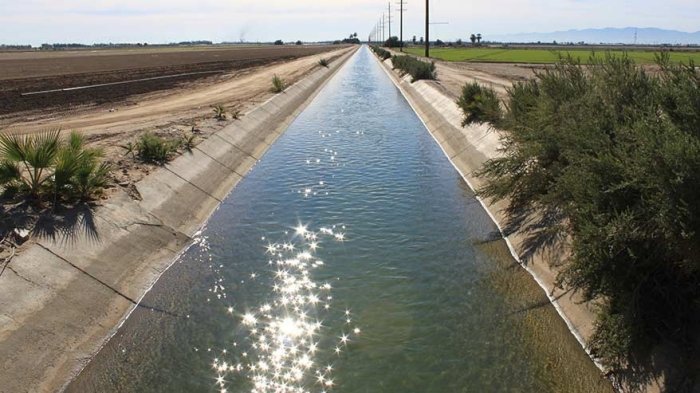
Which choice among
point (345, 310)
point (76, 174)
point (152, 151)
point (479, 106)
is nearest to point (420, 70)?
point (479, 106)

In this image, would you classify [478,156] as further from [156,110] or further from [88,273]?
[156,110]

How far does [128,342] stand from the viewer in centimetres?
873

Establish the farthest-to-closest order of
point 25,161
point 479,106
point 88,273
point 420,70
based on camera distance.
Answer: point 420,70 → point 479,106 → point 25,161 → point 88,273

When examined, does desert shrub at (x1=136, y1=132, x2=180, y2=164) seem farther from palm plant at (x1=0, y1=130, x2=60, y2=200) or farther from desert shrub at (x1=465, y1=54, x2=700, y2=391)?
desert shrub at (x1=465, y1=54, x2=700, y2=391)

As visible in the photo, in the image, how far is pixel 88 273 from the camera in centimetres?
977

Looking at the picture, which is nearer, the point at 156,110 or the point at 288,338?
the point at 288,338

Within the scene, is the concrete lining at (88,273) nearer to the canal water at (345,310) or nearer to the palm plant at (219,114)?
the canal water at (345,310)

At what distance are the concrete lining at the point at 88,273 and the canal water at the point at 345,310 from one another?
434 mm

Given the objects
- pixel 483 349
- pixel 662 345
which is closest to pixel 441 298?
pixel 483 349

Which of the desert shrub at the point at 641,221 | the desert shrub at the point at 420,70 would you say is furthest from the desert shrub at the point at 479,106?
the desert shrub at the point at 420,70

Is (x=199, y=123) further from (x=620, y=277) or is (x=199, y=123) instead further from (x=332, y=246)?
(x=620, y=277)

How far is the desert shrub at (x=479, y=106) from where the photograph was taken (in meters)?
20.6

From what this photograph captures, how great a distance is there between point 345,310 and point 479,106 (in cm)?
1495

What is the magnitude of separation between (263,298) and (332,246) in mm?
2877
